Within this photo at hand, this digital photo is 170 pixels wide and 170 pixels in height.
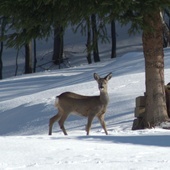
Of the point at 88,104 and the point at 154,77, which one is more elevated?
the point at 154,77

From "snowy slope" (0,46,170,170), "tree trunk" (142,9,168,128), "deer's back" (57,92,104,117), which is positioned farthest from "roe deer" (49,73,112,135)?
"tree trunk" (142,9,168,128)

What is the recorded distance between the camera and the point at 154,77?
48.1 feet

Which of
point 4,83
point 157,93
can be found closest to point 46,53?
point 4,83

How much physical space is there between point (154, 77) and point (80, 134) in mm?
2498

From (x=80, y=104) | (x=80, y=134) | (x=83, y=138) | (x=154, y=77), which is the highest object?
(x=154, y=77)

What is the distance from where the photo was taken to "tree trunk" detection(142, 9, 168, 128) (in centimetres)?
1448

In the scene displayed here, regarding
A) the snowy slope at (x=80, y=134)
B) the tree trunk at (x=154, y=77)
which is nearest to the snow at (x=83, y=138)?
the snowy slope at (x=80, y=134)

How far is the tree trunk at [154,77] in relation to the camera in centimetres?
1448

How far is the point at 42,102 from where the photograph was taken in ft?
61.9

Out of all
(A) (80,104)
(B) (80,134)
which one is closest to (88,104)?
(A) (80,104)

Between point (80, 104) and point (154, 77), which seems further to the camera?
point (154, 77)

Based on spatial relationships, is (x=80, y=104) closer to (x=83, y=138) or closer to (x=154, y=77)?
(x=154, y=77)

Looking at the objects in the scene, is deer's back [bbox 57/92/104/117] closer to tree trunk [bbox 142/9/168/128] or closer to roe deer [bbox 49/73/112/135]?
roe deer [bbox 49/73/112/135]

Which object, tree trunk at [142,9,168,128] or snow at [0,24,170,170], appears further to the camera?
tree trunk at [142,9,168,128]
